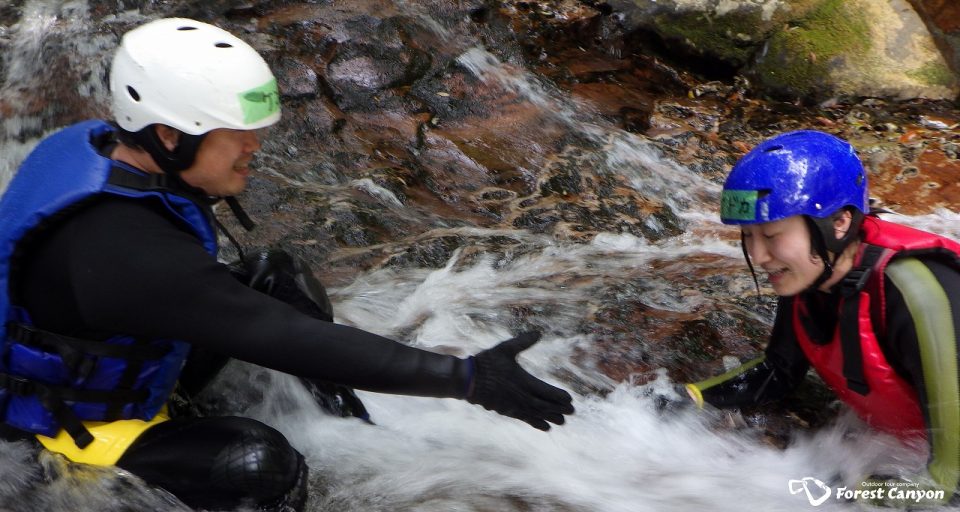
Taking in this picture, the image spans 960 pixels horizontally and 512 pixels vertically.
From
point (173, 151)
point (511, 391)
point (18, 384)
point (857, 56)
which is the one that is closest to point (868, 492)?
point (511, 391)

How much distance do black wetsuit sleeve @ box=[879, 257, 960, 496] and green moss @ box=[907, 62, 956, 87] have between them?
491 centimetres

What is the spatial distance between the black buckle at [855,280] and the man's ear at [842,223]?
0.14m

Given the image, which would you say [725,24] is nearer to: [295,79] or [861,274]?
[295,79]

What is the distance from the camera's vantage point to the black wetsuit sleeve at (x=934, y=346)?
2.70 meters

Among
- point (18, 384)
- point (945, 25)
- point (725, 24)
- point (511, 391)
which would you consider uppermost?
point (945, 25)

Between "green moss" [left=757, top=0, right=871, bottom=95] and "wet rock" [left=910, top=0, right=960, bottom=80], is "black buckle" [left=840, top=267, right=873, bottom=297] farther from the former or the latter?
"wet rock" [left=910, top=0, right=960, bottom=80]

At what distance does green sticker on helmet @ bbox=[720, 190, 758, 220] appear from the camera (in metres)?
2.94

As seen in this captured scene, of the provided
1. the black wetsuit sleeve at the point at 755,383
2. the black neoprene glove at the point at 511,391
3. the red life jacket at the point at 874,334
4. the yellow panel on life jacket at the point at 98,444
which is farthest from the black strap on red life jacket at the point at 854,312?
the yellow panel on life jacket at the point at 98,444

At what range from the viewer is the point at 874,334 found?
2.97 metres

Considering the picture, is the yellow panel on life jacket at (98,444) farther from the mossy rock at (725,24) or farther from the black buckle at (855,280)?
the mossy rock at (725,24)

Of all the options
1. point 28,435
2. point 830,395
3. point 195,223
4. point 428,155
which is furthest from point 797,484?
point 428,155

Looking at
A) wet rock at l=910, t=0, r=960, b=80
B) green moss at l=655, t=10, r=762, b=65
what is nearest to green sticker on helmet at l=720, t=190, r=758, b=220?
green moss at l=655, t=10, r=762, b=65

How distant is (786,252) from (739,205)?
0.24 metres

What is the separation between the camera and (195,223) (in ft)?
9.41
